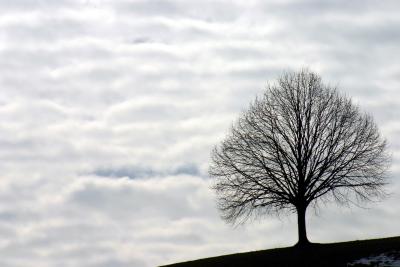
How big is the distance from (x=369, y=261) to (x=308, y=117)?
51.4 feet

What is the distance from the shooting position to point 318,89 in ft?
193

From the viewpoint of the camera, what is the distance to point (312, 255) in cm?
5112

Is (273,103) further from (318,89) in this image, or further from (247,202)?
(247,202)

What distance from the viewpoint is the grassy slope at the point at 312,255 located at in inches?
1914

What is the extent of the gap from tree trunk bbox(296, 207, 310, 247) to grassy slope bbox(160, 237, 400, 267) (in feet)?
2.78

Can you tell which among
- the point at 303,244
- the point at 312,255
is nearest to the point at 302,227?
the point at 303,244

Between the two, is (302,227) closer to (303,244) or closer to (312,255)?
(303,244)

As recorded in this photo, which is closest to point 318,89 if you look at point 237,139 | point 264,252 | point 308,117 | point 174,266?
point 308,117

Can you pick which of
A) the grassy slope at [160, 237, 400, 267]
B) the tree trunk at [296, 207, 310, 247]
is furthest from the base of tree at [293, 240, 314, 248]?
the grassy slope at [160, 237, 400, 267]

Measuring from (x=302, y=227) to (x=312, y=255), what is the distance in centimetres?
465

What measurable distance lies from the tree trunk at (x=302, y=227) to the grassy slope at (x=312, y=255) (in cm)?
85

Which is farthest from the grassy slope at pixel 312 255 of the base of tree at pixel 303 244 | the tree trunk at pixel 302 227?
the tree trunk at pixel 302 227

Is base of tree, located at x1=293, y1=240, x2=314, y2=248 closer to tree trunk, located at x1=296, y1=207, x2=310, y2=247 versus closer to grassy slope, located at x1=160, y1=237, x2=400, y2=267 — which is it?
tree trunk, located at x1=296, y1=207, x2=310, y2=247

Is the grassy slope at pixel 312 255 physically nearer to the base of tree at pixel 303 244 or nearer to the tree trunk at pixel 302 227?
the base of tree at pixel 303 244
